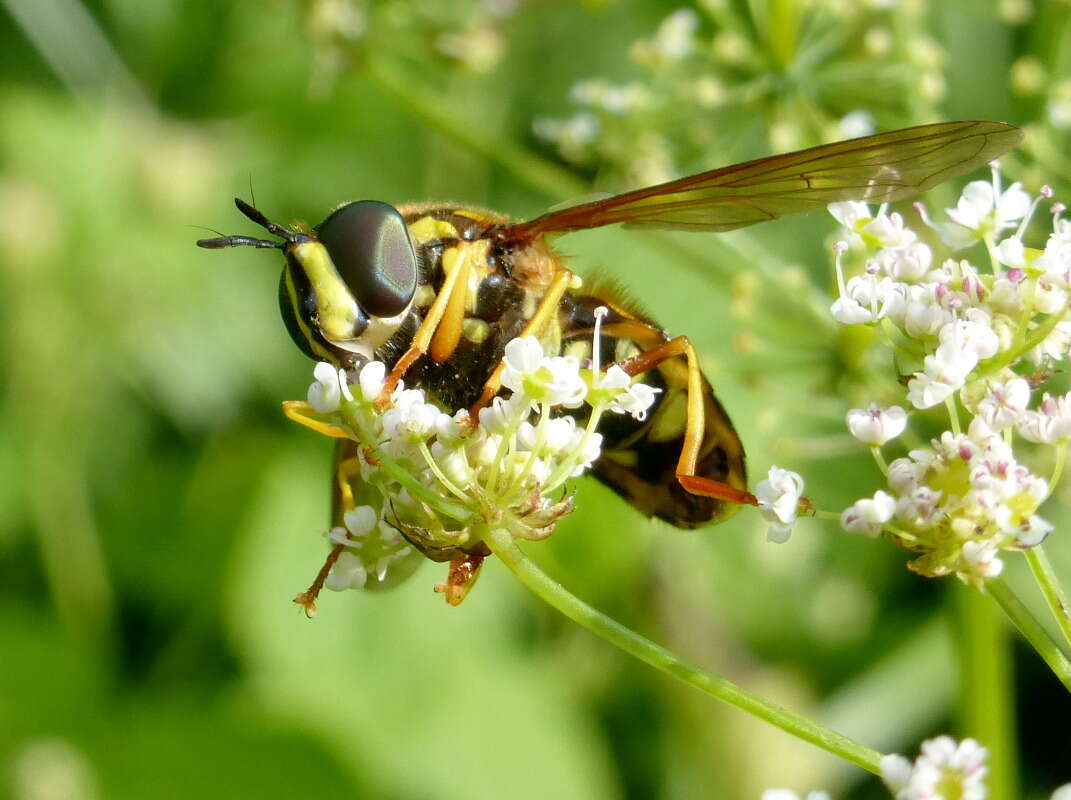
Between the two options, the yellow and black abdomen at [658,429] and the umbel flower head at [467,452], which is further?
the yellow and black abdomen at [658,429]

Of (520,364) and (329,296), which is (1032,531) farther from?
(329,296)

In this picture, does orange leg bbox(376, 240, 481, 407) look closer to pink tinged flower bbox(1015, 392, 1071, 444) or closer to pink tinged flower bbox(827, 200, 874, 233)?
pink tinged flower bbox(827, 200, 874, 233)

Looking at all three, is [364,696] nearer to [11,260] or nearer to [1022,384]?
[11,260]

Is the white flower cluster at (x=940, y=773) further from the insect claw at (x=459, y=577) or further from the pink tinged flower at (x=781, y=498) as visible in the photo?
the insect claw at (x=459, y=577)

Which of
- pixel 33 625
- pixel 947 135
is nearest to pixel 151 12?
pixel 33 625

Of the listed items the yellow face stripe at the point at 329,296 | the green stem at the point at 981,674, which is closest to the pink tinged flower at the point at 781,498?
the yellow face stripe at the point at 329,296

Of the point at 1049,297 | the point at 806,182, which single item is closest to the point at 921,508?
the point at 1049,297
